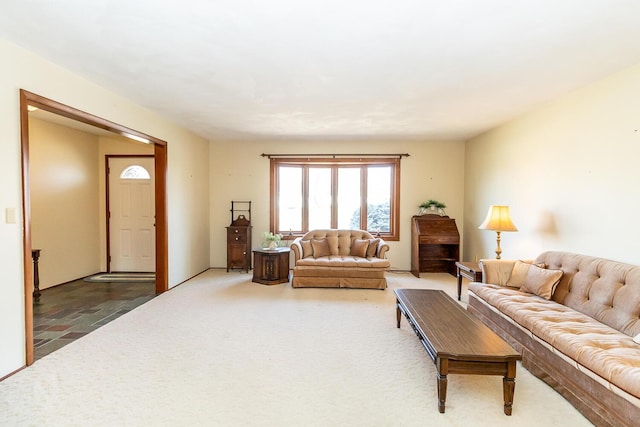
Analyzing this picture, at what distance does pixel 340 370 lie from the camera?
2.40 m

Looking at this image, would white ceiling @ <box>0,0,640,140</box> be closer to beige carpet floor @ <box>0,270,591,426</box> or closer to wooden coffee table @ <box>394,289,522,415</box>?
wooden coffee table @ <box>394,289,522,415</box>

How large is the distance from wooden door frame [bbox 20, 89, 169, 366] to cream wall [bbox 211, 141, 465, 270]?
Result: 1724 mm

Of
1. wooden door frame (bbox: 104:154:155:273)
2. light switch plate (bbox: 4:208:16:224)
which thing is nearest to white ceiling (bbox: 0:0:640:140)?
light switch plate (bbox: 4:208:16:224)

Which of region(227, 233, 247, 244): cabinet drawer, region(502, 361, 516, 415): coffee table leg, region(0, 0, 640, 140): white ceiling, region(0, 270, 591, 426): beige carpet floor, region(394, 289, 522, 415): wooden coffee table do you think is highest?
region(0, 0, 640, 140): white ceiling

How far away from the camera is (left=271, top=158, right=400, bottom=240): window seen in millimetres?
6121

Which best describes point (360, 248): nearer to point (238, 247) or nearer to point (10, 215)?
point (238, 247)

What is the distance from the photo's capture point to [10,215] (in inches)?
92.2

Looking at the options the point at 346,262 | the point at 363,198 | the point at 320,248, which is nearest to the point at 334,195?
the point at 363,198

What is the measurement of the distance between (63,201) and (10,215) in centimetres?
318

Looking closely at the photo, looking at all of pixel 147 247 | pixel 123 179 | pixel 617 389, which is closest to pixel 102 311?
pixel 147 247

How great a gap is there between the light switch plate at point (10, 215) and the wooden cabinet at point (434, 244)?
5.24m

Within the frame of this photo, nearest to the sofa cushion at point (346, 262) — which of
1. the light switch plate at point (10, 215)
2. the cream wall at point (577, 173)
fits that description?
the cream wall at point (577, 173)

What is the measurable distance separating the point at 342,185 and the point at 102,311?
14.3 ft

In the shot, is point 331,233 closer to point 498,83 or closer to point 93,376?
point 498,83
